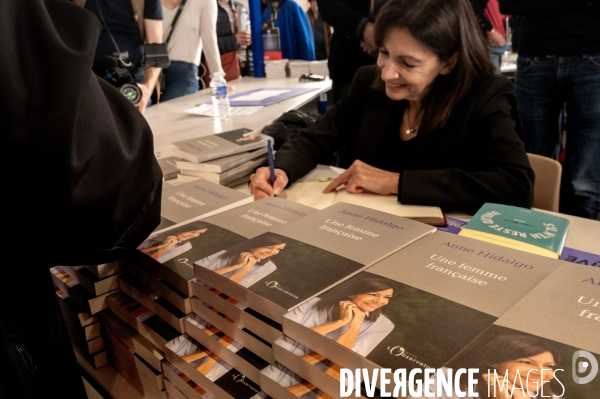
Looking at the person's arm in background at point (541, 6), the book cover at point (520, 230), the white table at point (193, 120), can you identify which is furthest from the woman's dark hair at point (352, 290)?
the person's arm in background at point (541, 6)

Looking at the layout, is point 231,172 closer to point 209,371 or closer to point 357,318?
point 209,371

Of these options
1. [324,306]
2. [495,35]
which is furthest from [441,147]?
[495,35]

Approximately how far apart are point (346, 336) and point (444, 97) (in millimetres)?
1109

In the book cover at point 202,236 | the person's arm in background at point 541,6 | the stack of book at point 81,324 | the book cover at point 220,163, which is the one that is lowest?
the stack of book at point 81,324

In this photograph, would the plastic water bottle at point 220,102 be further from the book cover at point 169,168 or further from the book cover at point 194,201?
the book cover at point 194,201

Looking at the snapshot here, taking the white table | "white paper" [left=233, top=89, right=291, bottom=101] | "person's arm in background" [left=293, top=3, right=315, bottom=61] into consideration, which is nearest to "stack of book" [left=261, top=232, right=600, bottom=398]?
the white table

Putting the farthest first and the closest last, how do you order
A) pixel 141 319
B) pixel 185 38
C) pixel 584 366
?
pixel 185 38 < pixel 141 319 < pixel 584 366

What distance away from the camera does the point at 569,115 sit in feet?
6.32

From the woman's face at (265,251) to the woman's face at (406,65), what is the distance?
895 mm

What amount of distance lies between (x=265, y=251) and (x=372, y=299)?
188mm

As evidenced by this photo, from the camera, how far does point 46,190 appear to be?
510 millimetres

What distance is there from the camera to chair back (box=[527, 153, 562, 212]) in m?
1.39

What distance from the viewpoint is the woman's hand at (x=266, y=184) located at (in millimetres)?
1301

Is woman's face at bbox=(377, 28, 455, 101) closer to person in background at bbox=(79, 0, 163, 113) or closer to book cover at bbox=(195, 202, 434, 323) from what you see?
book cover at bbox=(195, 202, 434, 323)
